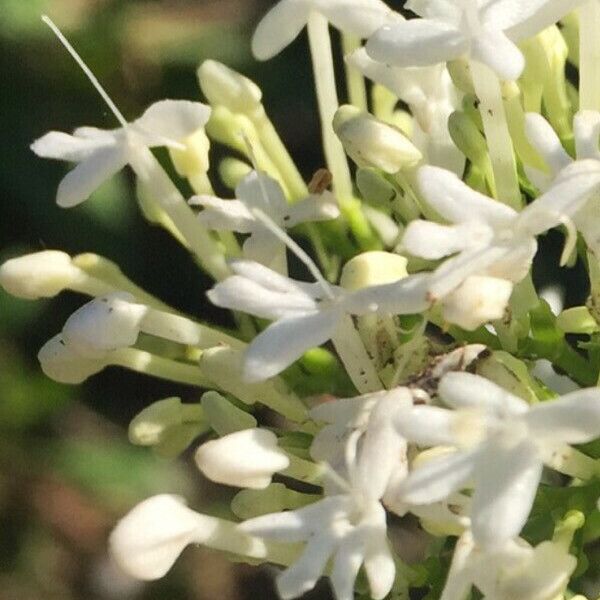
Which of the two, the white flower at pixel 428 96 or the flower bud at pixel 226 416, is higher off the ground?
the white flower at pixel 428 96

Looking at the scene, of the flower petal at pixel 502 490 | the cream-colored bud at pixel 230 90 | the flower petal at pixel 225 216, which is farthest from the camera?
the cream-colored bud at pixel 230 90

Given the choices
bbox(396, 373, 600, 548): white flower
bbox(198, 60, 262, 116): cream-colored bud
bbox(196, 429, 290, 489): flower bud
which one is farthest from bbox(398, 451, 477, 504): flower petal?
bbox(198, 60, 262, 116): cream-colored bud

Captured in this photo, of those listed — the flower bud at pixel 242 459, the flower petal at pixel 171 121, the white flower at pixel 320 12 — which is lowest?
the flower bud at pixel 242 459

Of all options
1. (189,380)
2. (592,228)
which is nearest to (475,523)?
(592,228)

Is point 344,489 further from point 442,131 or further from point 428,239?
point 442,131

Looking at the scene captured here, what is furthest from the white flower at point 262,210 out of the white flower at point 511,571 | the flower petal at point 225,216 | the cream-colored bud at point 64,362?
the white flower at point 511,571

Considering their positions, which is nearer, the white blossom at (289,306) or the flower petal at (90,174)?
the white blossom at (289,306)

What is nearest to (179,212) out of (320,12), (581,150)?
(320,12)

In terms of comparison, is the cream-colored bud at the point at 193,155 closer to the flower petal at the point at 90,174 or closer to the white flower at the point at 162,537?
the flower petal at the point at 90,174
